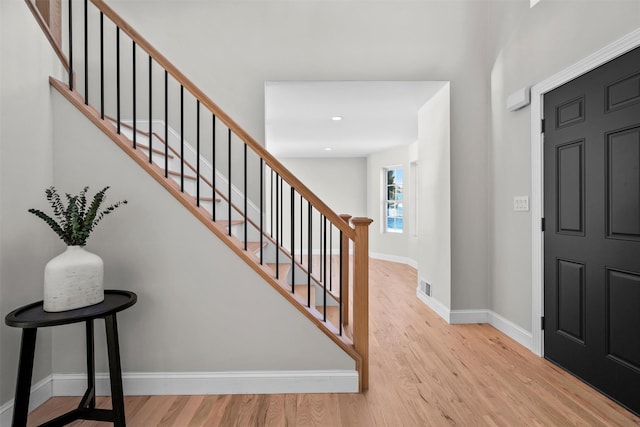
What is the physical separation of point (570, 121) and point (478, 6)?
1.66m

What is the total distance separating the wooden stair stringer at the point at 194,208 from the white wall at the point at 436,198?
1.77 metres

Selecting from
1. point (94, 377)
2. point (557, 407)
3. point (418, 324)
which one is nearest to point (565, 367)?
point (557, 407)

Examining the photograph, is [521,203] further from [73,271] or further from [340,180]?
[340,180]

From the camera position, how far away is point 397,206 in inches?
311

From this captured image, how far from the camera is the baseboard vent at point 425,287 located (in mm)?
4015

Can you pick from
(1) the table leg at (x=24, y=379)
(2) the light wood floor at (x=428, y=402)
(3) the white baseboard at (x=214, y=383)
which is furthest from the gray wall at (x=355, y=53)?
(1) the table leg at (x=24, y=379)

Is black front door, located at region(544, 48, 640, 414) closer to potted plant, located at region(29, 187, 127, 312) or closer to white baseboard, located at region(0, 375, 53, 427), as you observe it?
potted plant, located at region(29, 187, 127, 312)

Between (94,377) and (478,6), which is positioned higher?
(478,6)

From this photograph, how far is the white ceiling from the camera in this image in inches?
139

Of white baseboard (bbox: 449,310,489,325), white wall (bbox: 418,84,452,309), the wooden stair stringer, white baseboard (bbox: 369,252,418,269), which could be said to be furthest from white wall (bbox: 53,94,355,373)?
white baseboard (bbox: 369,252,418,269)

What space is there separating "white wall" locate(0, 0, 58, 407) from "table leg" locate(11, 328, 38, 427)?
14.8 inches

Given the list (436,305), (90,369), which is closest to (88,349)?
(90,369)

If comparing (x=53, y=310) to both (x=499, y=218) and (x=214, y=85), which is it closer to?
(x=214, y=85)

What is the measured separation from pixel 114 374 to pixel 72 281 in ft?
1.56
